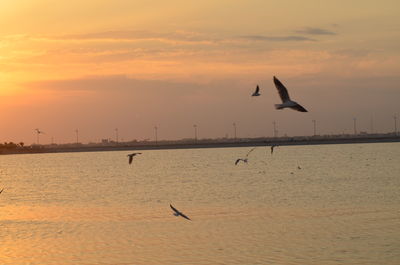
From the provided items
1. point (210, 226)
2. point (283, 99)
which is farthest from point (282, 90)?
point (210, 226)

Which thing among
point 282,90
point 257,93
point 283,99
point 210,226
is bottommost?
point 210,226

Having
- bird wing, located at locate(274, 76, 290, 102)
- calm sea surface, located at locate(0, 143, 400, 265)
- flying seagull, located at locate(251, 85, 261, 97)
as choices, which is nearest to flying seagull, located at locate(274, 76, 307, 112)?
bird wing, located at locate(274, 76, 290, 102)

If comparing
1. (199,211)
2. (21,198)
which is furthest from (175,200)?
(21,198)

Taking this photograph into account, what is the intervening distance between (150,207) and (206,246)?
18.5 meters

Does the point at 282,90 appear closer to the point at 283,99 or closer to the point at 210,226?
the point at 283,99

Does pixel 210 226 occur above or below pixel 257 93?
below

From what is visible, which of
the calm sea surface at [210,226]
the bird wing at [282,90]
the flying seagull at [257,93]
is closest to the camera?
the bird wing at [282,90]

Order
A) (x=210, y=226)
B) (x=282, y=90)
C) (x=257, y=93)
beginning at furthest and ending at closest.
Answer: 1. (x=210, y=226)
2. (x=257, y=93)
3. (x=282, y=90)

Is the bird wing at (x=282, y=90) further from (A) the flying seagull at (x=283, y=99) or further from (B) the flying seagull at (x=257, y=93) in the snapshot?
(B) the flying seagull at (x=257, y=93)

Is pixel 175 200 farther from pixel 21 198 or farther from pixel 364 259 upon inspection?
pixel 364 259

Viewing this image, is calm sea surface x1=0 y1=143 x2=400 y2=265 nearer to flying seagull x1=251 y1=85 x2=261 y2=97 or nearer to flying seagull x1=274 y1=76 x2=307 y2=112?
flying seagull x1=251 y1=85 x2=261 y2=97

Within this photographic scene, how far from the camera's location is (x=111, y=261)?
31375mm

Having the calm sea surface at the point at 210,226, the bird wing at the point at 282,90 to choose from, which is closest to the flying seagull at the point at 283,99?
the bird wing at the point at 282,90

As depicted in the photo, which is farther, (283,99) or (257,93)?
(257,93)
